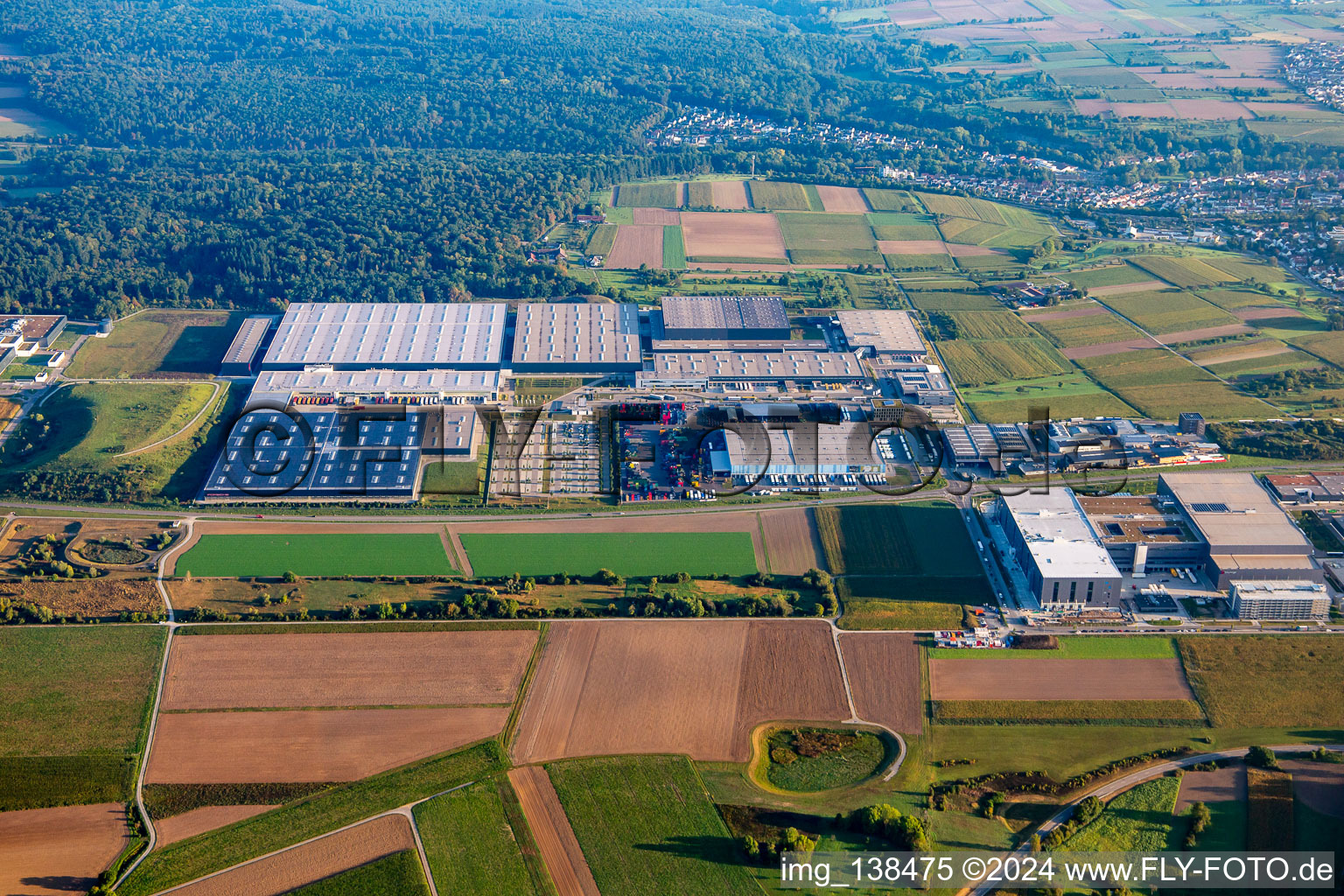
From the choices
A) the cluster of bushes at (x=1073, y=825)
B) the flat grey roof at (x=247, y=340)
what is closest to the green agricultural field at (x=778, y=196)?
the flat grey roof at (x=247, y=340)

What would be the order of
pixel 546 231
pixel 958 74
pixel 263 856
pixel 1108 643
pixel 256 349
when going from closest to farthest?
pixel 263 856 < pixel 1108 643 < pixel 256 349 < pixel 546 231 < pixel 958 74

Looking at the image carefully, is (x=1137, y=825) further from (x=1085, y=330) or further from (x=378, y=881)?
(x=1085, y=330)

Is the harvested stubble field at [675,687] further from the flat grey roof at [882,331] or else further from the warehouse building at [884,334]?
the flat grey roof at [882,331]

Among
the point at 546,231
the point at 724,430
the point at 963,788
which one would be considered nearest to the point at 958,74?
the point at 546,231

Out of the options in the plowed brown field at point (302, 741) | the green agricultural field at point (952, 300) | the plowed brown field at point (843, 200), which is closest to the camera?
the plowed brown field at point (302, 741)

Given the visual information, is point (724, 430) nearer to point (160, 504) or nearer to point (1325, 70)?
point (160, 504)

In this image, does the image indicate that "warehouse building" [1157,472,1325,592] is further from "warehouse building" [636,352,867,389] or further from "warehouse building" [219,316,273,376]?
"warehouse building" [219,316,273,376]
